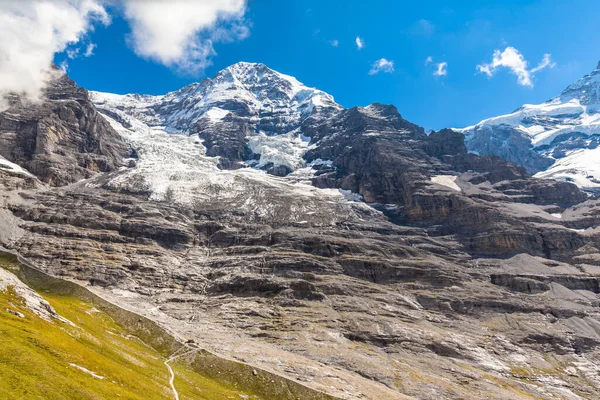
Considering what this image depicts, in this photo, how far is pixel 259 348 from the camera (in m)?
120

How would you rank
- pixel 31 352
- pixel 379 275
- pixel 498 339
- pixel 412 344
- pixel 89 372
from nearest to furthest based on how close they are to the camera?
1. pixel 31 352
2. pixel 89 372
3. pixel 412 344
4. pixel 498 339
5. pixel 379 275

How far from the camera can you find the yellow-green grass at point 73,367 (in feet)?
139

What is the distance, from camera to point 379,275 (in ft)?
650

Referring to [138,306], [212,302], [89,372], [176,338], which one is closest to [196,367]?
[176,338]

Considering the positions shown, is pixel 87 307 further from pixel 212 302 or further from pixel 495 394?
pixel 495 394

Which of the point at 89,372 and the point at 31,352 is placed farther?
the point at 89,372

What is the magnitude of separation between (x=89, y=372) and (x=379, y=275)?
160m

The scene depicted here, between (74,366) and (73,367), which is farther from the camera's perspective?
(74,366)

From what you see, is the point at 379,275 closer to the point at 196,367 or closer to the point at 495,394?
the point at 495,394

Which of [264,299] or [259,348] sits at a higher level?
[264,299]

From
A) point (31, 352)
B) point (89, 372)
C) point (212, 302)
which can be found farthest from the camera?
point (212, 302)

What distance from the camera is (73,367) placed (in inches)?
2004

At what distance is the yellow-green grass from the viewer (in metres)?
42.2

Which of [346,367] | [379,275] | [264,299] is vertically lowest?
[346,367]
